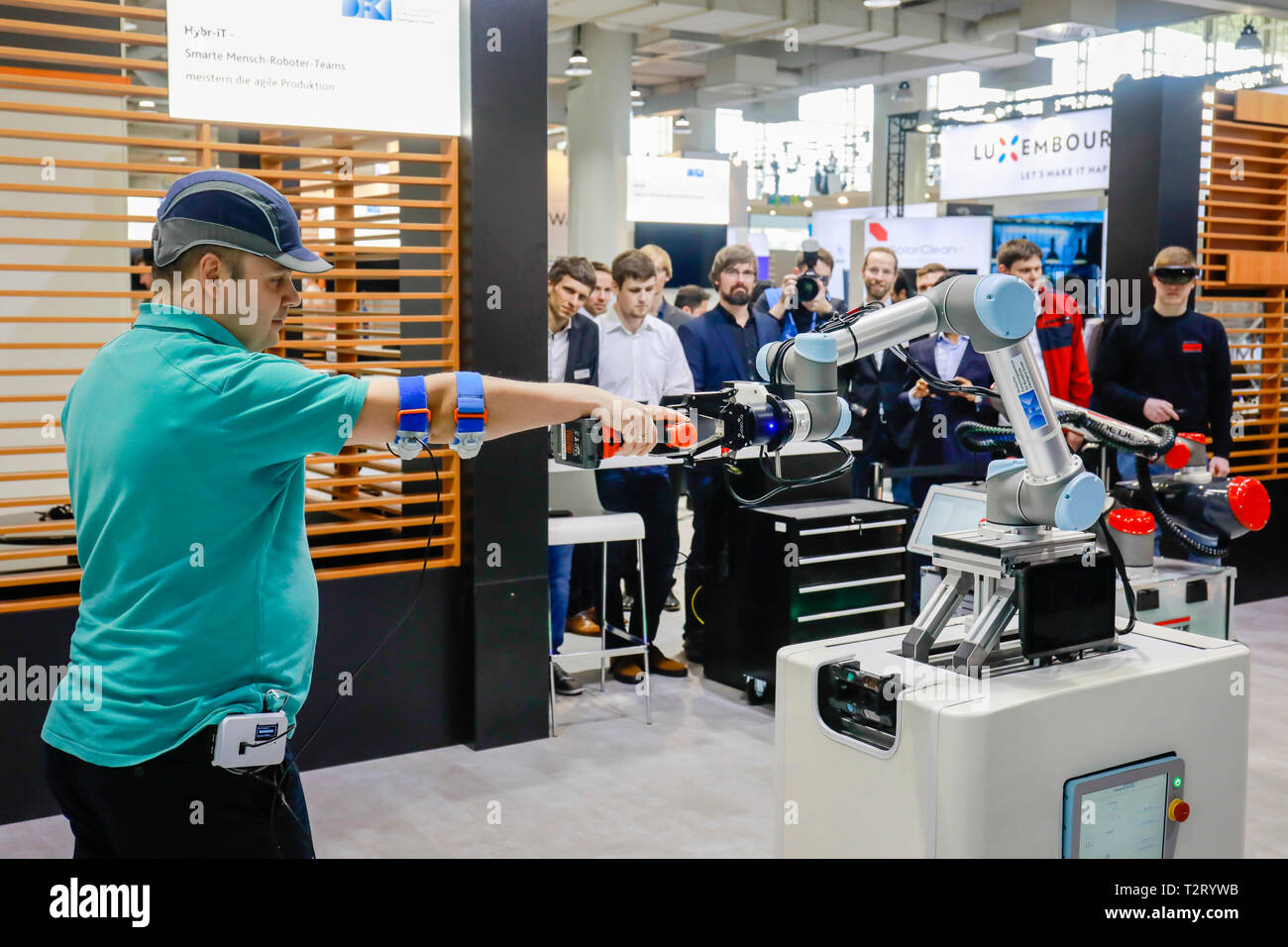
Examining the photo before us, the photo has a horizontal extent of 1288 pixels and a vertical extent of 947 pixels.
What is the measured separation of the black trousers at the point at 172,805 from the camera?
5.62 feet

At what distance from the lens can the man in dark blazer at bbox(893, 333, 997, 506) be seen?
5.75 metres

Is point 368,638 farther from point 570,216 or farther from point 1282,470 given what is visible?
point 570,216

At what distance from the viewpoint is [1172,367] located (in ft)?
19.7

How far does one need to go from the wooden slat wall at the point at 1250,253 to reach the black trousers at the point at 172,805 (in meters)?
6.01

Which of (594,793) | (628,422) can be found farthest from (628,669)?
(628,422)

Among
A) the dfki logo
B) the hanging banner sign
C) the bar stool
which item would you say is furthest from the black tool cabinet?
the hanging banner sign

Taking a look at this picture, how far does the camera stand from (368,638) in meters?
4.26

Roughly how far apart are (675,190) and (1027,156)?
3178 millimetres

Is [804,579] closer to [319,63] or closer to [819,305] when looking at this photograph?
[819,305]

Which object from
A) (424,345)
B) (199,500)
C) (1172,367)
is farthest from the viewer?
(1172,367)

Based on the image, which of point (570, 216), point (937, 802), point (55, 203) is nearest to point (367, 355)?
point (55, 203)

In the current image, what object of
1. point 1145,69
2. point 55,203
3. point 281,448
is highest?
point 1145,69

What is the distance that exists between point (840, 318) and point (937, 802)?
79cm

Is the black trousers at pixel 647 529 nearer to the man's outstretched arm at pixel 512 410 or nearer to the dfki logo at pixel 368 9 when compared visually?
the dfki logo at pixel 368 9
